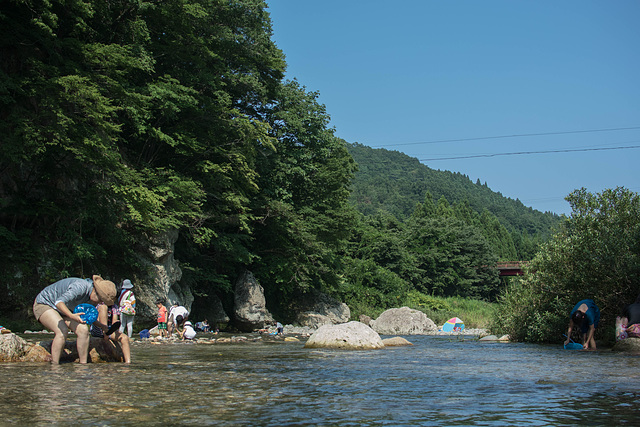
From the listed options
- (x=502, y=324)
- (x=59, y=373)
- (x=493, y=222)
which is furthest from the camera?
(x=493, y=222)

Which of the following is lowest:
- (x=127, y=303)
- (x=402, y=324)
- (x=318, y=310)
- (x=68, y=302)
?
(x=402, y=324)

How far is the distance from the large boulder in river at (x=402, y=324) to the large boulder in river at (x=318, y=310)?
272 centimetres

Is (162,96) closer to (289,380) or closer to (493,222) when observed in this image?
(289,380)

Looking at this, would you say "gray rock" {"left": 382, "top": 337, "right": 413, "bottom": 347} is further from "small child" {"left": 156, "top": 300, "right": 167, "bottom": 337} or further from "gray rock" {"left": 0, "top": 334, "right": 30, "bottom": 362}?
"gray rock" {"left": 0, "top": 334, "right": 30, "bottom": 362}

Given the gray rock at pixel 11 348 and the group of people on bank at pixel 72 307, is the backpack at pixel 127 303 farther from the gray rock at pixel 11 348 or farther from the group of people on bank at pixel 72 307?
the group of people on bank at pixel 72 307

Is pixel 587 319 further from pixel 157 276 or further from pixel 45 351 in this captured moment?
pixel 157 276

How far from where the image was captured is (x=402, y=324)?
120 feet

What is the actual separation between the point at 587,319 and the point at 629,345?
1708 mm

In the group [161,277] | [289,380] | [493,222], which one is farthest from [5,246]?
[493,222]

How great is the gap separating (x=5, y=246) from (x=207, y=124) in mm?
11896

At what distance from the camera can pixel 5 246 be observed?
19.4 m

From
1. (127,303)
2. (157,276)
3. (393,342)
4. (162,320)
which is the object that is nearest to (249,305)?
(157,276)

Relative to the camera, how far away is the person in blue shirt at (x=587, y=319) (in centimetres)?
1480

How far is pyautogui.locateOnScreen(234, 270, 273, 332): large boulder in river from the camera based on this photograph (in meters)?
31.4
